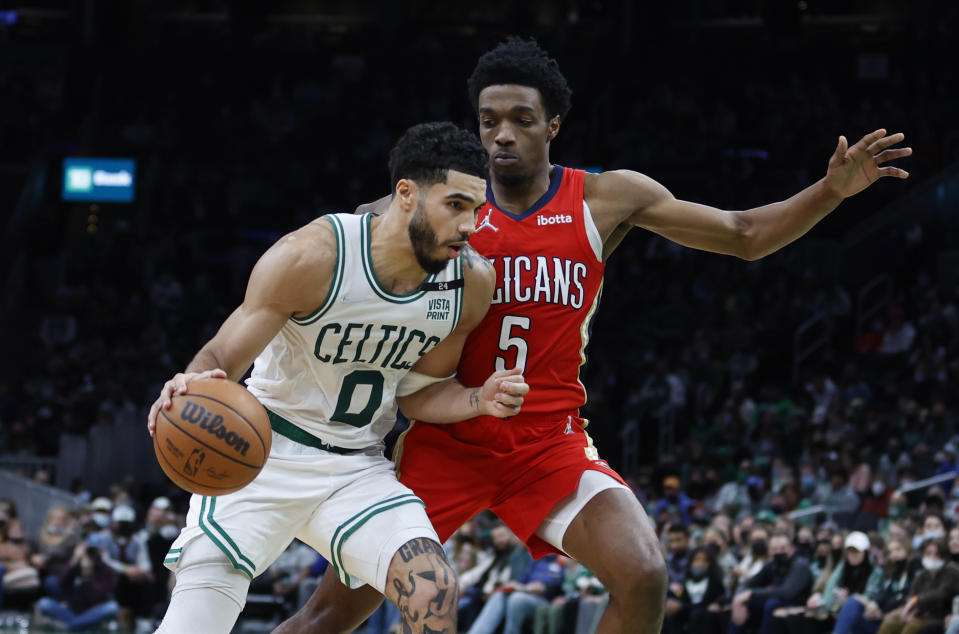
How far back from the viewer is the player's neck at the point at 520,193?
17.4 ft

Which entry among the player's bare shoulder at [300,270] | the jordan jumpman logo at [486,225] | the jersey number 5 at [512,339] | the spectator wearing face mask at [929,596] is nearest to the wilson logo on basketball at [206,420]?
the player's bare shoulder at [300,270]

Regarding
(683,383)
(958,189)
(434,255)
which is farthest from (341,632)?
(958,189)

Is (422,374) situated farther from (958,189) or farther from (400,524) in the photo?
(958,189)

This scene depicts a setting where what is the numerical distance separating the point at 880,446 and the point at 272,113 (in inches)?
525

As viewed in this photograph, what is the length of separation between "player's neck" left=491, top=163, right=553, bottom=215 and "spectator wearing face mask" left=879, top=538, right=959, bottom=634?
19.0 feet

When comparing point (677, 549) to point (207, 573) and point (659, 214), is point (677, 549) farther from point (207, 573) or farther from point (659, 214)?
point (207, 573)

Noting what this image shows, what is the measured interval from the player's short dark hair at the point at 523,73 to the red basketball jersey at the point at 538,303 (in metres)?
0.39

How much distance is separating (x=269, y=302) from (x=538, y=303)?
112 centimetres

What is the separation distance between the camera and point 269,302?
4.59 m

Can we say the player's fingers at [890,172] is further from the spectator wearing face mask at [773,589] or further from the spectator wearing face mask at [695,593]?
the spectator wearing face mask at [695,593]

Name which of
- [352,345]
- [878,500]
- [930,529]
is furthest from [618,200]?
[878,500]

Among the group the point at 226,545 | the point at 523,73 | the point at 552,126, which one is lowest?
the point at 226,545

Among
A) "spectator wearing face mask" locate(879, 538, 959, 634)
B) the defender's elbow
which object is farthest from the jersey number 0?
"spectator wearing face mask" locate(879, 538, 959, 634)

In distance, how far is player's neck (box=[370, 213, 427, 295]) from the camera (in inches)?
189
